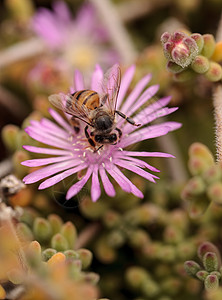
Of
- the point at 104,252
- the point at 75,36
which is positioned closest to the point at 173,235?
→ the point at 104,252

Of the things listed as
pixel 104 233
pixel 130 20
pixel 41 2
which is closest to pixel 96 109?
pixel 104 233

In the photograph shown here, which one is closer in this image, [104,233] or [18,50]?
[104,233]

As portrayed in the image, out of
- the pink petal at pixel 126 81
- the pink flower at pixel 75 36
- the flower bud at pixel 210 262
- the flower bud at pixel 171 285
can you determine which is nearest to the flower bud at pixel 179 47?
the pink petal at pixel 126 81

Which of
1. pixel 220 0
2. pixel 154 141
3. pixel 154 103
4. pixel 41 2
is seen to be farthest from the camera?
pixel 41 2

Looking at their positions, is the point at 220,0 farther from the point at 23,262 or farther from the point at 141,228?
the point at 23,262

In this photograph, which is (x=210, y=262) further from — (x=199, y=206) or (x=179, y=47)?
(x=179, y=47)

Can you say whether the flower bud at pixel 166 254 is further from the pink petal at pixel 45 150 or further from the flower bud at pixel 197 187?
the pink petal at pixel 45 150

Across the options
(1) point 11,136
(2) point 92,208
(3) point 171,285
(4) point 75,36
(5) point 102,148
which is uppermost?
(4) point 75,36

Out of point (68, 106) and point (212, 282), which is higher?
point (68, 106)
